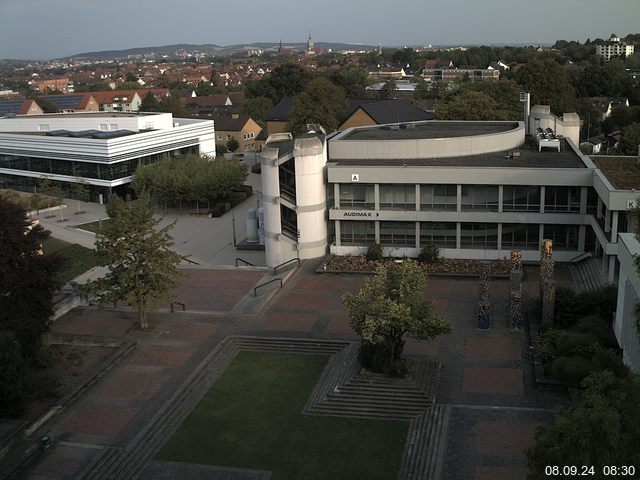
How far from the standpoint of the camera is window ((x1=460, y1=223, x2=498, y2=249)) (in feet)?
125

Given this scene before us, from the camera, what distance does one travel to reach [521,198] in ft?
122

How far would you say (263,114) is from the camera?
10306cm

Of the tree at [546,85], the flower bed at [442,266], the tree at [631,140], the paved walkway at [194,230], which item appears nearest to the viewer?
the flower bed at [442,266]

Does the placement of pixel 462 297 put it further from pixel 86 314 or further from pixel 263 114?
pixel 263 114

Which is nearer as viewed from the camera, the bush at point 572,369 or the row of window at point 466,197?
the bush at point 572,369

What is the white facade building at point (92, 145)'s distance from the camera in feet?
203

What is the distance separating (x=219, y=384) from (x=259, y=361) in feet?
7.62

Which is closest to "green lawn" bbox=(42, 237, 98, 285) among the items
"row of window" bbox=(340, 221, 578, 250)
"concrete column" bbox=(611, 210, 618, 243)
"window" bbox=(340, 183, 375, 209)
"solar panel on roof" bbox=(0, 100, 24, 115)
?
"window" bbox=(340, 183, 375, 209)

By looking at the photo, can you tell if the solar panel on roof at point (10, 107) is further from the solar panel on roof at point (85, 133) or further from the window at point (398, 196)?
the window at point (398, 196)

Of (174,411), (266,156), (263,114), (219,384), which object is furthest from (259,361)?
(263,114)

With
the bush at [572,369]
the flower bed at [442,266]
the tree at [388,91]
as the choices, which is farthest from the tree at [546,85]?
the bush at [572,369]

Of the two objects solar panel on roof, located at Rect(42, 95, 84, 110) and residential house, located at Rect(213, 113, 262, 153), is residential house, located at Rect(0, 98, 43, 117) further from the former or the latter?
residential house, located at Rect(213, 113, 262, 153)

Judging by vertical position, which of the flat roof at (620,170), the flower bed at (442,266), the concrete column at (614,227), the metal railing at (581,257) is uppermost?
the flat roof at (620,170)

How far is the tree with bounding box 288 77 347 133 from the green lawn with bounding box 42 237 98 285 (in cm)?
2836
